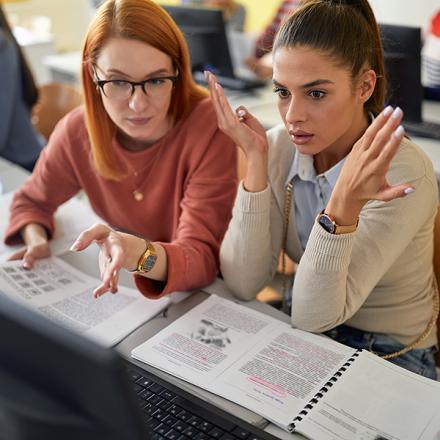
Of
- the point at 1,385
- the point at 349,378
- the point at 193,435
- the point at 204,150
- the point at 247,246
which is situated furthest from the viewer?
the point at 204,150

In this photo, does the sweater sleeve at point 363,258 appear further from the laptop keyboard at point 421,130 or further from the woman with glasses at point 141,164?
the laptop keyboard at point 421,130

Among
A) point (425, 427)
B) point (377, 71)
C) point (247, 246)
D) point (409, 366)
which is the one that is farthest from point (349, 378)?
point (377, 71)

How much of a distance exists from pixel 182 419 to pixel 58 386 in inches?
16.4

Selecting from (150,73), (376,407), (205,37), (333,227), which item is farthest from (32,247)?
(205,37)

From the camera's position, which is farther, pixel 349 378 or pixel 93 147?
pixel 93 147

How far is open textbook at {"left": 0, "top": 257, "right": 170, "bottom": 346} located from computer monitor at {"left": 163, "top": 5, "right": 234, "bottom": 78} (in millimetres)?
1615

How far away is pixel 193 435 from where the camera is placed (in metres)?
0.85

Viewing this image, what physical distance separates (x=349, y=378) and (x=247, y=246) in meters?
0.36

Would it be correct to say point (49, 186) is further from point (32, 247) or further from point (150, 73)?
point (150, 73)

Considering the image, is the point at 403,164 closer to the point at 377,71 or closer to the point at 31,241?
the point at 377,71

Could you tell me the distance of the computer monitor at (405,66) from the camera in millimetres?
2055

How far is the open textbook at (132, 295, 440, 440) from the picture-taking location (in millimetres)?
887

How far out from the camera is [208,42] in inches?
110

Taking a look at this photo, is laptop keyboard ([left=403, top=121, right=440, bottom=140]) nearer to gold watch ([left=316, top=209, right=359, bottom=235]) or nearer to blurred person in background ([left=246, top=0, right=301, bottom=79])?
blurred person in background ([left=246, top=0, right=301, bottom=79])
